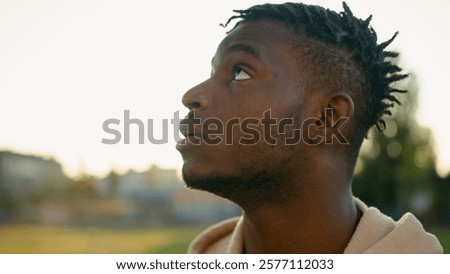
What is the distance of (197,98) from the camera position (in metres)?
1.78

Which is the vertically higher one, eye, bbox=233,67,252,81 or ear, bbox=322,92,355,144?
eye, bbox=233,67,252,81

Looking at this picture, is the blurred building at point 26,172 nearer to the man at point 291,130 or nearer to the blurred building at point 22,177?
the blurred building at point 22,177

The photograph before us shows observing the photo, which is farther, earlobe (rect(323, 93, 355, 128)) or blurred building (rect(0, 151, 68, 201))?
blurred building (rect(0, 151, 68, 201))

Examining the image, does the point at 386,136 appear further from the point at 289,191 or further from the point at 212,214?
the point at 289,191

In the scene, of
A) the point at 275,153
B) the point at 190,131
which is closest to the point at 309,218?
the point at 275,153

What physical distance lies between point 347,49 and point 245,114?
369 mm

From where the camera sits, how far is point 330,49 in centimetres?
180

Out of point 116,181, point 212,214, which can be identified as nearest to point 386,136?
point 212,214

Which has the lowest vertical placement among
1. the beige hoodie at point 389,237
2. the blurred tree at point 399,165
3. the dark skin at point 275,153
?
the blurred tree at point 399,165

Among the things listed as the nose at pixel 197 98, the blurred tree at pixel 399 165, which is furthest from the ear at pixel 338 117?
the blurred tree at pixel 399 165

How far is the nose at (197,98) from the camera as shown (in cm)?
177

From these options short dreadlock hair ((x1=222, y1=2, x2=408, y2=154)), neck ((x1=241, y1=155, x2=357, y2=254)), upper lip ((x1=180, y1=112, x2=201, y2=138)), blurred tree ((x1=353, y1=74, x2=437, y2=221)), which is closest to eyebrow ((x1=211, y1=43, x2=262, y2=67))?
Answer: short dreadlock hair ((x1=222, y1=2, x2=408, y2=154))

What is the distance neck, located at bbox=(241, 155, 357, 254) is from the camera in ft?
5.90

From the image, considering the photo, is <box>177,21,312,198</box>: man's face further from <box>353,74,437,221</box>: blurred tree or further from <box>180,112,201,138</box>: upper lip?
<box>353,74,437,221</box>: blurred tree
